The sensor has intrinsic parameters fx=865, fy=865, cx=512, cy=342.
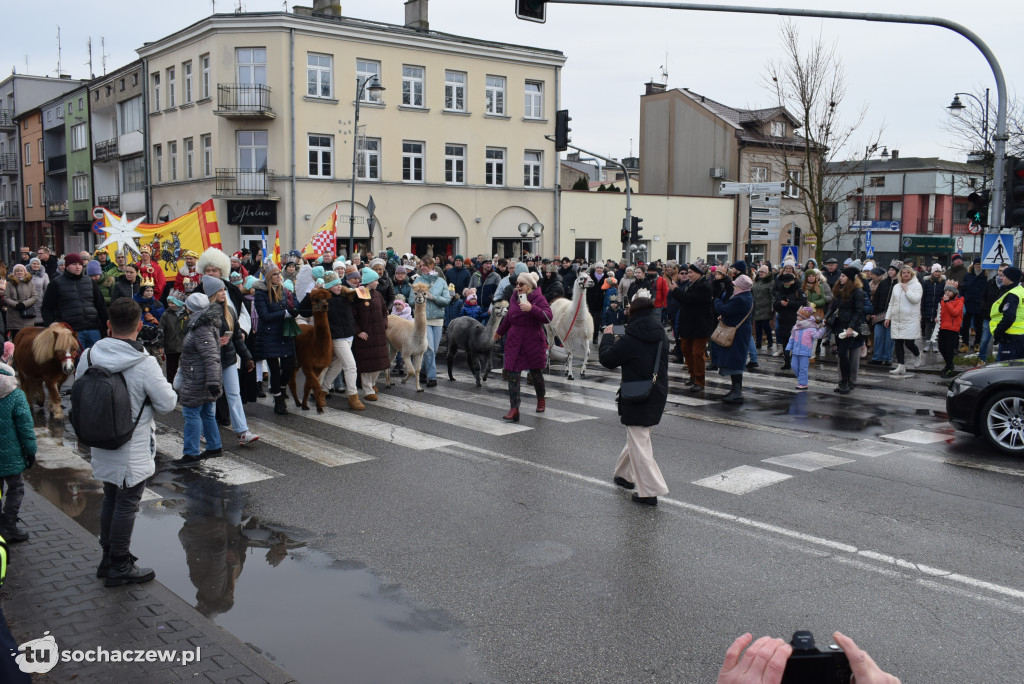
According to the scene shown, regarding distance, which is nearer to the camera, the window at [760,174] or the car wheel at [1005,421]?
the car wheel at [1005,421]

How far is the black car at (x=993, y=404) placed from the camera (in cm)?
960

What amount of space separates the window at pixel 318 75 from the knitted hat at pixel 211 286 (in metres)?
29.2

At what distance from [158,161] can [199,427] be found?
37.1 m

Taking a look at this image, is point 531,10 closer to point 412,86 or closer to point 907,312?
point 907,312

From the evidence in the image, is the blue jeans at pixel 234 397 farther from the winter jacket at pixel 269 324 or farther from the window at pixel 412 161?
the window at pixel 412 161

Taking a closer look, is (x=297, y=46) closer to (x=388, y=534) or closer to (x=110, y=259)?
(x=110, y=259)

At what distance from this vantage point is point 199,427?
8992mm

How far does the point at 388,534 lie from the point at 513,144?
36395 millimetres

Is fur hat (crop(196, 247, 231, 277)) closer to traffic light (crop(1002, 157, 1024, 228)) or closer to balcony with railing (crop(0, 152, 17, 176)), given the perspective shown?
traffic light (crop(1002, 157, 1024, 228))

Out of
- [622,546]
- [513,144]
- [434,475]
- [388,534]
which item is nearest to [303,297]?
[434,475]

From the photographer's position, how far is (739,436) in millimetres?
10414

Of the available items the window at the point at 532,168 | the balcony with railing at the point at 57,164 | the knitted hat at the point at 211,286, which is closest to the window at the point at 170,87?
the window at the point at 532,168

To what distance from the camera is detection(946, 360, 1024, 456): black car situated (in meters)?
9.60

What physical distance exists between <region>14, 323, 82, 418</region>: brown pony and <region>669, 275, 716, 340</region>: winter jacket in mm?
8630
